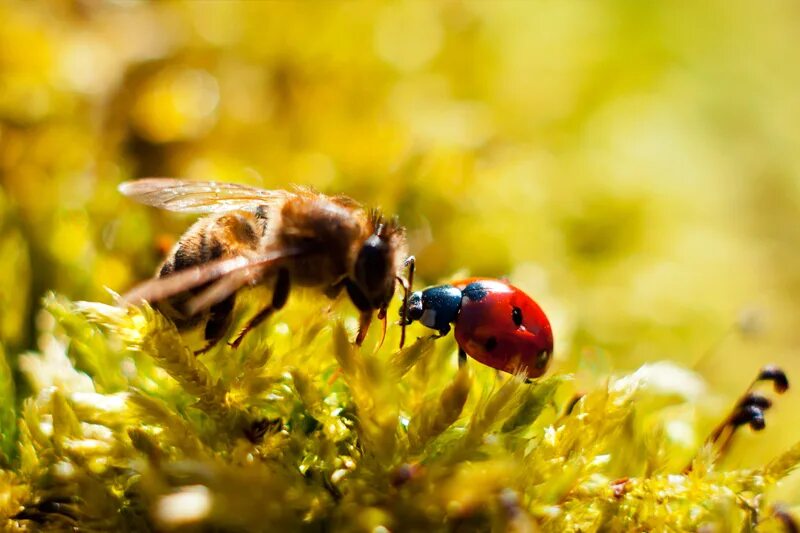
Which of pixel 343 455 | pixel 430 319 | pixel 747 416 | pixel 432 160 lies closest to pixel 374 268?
pixel 430 319

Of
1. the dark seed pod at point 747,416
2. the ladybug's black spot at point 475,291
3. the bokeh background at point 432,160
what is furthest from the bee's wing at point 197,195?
Answer: the dark seed pod at point 747,416

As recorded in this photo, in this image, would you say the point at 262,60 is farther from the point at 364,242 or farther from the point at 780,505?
the point at 780,505

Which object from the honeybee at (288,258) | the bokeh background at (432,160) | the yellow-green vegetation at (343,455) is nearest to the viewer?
the yellow-green vegetation at (343,455)

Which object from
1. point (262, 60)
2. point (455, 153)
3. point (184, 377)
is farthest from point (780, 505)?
point (262, 60)

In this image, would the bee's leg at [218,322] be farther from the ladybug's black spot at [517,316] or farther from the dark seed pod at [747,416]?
the dark seed pod at [747,416]

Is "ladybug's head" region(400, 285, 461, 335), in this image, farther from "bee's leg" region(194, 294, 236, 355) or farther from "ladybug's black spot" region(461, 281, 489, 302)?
"bee's leg" region(194, 294, 236, 355)

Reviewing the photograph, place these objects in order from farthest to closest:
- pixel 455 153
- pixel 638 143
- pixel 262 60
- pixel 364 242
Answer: pixel 638 143 < pixel 262 60 < pixel 455 153 < pixel 364 242
